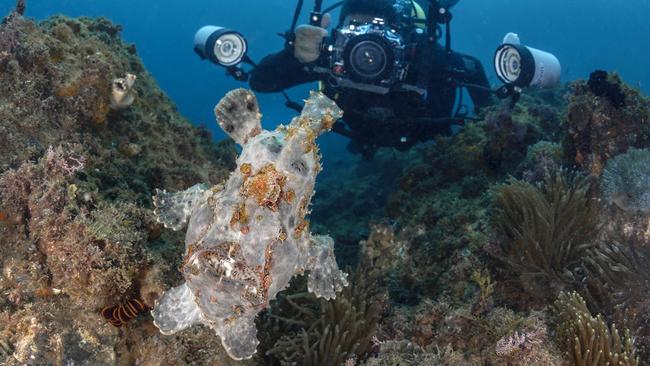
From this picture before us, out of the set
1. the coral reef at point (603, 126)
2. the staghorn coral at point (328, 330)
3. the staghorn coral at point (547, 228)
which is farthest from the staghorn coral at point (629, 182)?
the staghorn coral at point (328, 330)

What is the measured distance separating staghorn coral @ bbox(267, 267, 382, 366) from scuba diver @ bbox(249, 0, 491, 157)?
396 cm

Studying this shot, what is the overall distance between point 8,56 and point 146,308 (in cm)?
265

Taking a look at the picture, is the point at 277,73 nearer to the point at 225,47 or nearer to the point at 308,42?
the point at 308,42

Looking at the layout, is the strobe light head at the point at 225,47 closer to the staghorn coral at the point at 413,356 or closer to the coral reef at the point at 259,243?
the coral reef at the point at 259,243

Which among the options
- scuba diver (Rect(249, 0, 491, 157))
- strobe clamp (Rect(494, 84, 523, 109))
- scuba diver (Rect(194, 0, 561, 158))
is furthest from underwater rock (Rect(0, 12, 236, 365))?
strobe clamp (Rect(494, 84, 523, 109))

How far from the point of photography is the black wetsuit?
7.77 metres

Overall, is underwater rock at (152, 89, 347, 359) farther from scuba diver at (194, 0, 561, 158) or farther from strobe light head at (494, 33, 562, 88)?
strobe light head at (494, 33, 562, 88)

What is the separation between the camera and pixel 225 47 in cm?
720

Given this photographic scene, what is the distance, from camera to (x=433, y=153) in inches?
308

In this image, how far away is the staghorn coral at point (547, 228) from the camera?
4244 millimetres

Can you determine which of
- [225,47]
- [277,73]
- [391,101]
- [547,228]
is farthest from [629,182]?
[277,73]

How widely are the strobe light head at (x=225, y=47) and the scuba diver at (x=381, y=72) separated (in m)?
0.94

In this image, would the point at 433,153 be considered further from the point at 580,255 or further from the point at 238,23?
the point at 238,23

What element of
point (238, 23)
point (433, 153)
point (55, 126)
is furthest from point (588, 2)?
point (55, 126)
